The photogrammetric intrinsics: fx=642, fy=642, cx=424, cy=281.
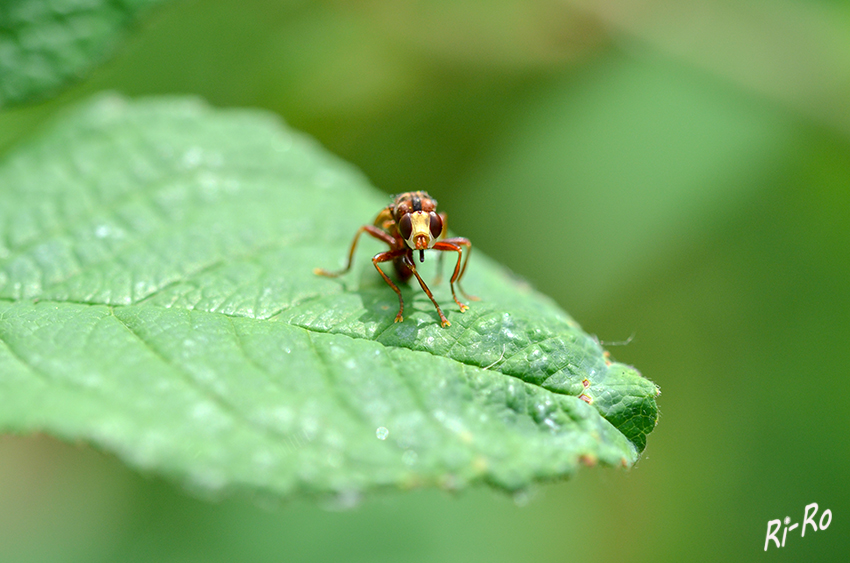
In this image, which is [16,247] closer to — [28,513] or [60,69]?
[60,69]

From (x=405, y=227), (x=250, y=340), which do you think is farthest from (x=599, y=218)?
(x=250, y=340)

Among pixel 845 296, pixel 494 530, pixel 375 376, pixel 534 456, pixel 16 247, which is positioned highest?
pixel 845 296

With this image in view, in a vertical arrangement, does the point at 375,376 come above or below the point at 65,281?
above

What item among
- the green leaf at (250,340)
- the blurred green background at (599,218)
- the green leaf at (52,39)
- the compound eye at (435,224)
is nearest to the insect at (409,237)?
the compound eye at (435,224)

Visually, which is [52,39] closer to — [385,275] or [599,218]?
[385,275]

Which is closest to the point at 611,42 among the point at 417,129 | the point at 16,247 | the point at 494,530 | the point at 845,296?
the point at 417,129

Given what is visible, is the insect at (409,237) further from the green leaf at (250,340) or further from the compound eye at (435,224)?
the green leaf at (250,340)

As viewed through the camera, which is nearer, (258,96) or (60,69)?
(60,69)
